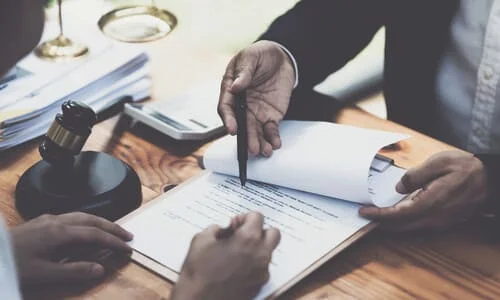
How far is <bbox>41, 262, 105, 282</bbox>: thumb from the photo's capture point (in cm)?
100

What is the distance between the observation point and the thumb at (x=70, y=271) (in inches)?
39.5

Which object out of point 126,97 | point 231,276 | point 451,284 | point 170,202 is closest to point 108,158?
point 170,202

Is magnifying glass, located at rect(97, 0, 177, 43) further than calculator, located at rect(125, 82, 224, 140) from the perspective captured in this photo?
Yes

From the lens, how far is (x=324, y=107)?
1.44 m

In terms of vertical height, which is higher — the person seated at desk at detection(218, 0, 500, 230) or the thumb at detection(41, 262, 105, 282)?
the person seated at desk at detection(218, 0, 500, 230)

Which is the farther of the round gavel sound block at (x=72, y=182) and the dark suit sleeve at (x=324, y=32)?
the dark suit sleeve at (x=324, y=32)

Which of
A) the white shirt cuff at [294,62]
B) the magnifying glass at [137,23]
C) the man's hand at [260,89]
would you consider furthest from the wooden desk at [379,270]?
the magnifying glass at [137,23]

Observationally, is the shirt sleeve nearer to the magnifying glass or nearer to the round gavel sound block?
the round gavel sound block

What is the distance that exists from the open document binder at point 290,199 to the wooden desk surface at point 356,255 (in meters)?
0.02

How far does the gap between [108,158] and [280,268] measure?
0.34m

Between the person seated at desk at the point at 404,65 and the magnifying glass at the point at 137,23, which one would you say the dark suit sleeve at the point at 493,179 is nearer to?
the person seated at desk at the point at 404,65

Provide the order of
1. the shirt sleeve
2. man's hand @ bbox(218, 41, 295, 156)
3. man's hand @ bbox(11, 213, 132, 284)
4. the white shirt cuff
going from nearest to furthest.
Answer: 1. the shirt sleeve
2. man's hand @ bbox(11, 213, 132, 284)
3. man's hand @ bbox(218, 41, 295, 156)
4. the white shirt cuff

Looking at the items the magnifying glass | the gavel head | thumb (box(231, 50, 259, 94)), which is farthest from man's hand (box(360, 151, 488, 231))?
the magnifying glass

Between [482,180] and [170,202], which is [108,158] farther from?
[482,180]
